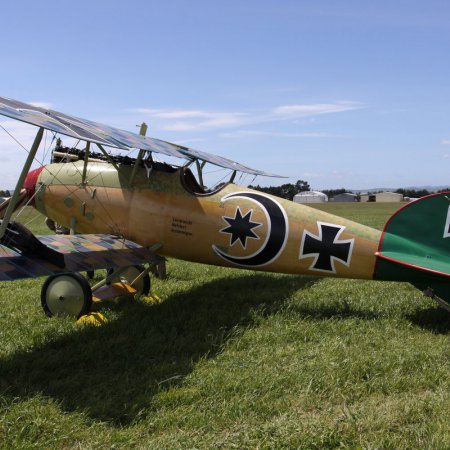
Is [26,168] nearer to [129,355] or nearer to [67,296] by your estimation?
[67,296]

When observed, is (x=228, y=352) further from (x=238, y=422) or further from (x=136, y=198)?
(x=136, y=198)

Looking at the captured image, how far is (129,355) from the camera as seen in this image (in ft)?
14.8

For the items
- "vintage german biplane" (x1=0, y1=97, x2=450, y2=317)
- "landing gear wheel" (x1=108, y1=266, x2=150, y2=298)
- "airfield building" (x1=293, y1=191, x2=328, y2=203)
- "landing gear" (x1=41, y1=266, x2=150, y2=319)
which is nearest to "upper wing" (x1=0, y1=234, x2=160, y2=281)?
"vintage german biplane" (x1=0, y1=97, x2=450, y2=317)

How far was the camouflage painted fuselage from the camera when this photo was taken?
5848 mm

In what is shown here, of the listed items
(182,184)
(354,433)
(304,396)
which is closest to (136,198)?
(182,184)

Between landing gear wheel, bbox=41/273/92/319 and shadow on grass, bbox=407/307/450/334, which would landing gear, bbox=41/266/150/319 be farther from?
shadow on grass, bbox=407/307/450/334

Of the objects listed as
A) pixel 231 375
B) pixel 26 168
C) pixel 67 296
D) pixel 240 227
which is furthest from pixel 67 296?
pixel 231 375

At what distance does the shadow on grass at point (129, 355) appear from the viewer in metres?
3.63

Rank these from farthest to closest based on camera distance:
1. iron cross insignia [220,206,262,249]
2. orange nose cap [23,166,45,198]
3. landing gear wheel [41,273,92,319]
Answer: orange nose cap [23,166,45,198]
iron cross insignia [220,206,262,249]
landing gear wheel [41,273,92,319]

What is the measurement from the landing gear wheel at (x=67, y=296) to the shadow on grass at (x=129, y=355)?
0.48m

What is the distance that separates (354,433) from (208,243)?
3785 millimetres

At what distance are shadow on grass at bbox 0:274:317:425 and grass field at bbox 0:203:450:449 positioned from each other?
2 cm

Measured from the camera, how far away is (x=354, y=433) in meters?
2.96

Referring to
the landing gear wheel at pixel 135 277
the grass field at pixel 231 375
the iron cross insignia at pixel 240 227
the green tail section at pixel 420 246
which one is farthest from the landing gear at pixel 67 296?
the green tail section at pixel 420 246
